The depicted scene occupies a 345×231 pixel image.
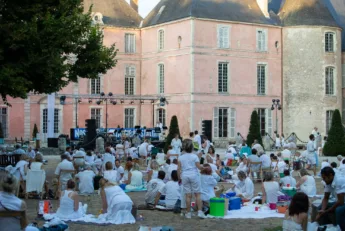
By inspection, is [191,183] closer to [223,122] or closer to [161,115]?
[223,122]

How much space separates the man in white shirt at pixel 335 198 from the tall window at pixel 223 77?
112ft


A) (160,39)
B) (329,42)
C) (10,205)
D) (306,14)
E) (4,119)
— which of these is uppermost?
(306,14)

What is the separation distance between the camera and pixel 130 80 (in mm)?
47875

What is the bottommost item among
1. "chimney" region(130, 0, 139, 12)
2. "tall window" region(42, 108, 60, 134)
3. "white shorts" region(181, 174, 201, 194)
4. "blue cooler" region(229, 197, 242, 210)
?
"blue cooler" region(229, 197, 242, 210)

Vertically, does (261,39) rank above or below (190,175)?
above

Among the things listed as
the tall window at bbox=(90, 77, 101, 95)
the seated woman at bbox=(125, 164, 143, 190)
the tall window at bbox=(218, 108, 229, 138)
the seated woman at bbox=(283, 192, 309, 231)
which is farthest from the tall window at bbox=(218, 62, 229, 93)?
the seated woman at bbox=(283, 192, 309, 231)

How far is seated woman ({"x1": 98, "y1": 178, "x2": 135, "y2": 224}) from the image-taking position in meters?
13.5

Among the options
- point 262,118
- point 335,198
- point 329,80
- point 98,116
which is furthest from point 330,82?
point 335,198

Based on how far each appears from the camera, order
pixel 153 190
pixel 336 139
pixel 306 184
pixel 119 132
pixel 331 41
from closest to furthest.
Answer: pixel 153 190 < pixel 306 184 < pixel 336 139 < pixel 119 132 < pixel 331 41

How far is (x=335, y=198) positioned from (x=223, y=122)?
3430 centimetres

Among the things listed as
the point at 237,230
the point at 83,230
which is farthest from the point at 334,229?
the point at 83,230

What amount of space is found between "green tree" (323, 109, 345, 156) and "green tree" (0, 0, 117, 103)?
1656 centimetres

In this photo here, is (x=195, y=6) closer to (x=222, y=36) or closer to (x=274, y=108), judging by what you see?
(x=222, y=36)

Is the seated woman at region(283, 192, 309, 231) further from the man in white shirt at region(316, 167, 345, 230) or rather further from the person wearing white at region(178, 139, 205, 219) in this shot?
the person wearing white at region(178, 139, 205, 219)
